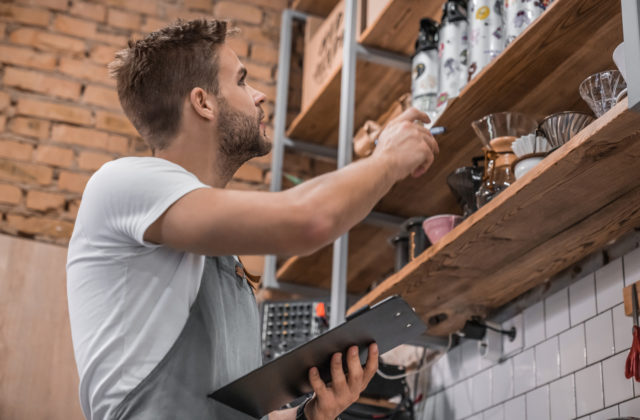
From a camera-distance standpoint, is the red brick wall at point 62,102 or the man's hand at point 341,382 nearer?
the man's hand at point 341,382

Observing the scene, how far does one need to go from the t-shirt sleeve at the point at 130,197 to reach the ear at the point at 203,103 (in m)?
0.26

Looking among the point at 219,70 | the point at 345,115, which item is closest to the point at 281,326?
the point at 345,115

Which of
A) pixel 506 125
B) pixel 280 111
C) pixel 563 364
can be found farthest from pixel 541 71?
pixel 280 111

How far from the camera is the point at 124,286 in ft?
4.25

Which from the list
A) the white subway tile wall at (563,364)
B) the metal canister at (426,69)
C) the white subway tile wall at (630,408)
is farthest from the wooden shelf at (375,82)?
the white subway tile wall at (630,408)

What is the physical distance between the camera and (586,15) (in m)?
1.88

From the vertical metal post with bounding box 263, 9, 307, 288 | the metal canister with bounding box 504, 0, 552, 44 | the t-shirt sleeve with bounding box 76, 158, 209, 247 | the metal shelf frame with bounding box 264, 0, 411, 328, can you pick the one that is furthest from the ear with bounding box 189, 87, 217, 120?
the vertical metal post with bounding box 263, 9, 307, 288

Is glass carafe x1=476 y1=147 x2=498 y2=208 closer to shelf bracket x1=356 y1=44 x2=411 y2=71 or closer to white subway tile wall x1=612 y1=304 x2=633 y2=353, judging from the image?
white subway tile wall x1=612 y1=304 x2=633 y2=353

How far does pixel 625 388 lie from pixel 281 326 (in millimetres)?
1336

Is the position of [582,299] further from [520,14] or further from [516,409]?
[520,14]

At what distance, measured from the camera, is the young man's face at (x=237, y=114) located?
1.55 m

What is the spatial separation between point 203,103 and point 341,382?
0.54m

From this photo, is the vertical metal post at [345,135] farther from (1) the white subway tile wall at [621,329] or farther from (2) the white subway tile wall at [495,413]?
(1) the white subway tile wall at [621,329]

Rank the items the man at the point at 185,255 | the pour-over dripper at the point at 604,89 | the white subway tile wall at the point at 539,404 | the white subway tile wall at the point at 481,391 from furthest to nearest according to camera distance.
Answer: the white subway tile wall at the point at 481,391 < the white subway tile wall at the point at 539,404 < the pour-over dripper at the point at 604,89 < the man at the point at 185,255
